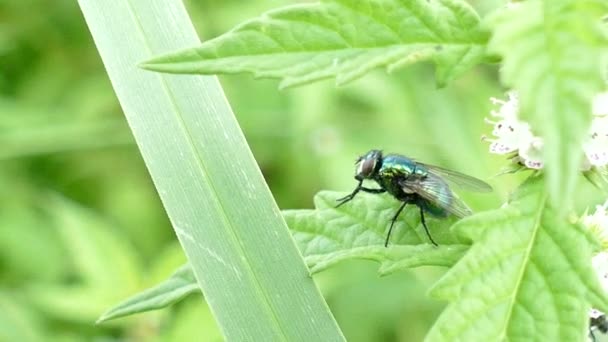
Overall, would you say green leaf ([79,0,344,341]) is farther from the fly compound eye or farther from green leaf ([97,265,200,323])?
the fly compound eye

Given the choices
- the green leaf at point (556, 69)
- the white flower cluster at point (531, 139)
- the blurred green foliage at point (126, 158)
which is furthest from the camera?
the blurred green foliage at point (126, 158)

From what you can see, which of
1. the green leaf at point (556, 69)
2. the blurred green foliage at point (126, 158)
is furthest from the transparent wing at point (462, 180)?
the blurred green foliage at point (126, 158)

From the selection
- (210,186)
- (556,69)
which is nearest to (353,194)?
(210,186)

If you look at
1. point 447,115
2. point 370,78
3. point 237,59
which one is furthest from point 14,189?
point 237,59

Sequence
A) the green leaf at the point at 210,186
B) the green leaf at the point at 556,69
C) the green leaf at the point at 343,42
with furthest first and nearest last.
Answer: the green leaf at the point at 210,186, the green leaf at the point at 343,42, the green leaf at the point at 556,69

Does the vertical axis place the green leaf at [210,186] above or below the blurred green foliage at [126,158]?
above

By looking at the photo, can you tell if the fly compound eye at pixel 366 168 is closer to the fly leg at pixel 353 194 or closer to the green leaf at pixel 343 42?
the fly leg at pixel 353 194
